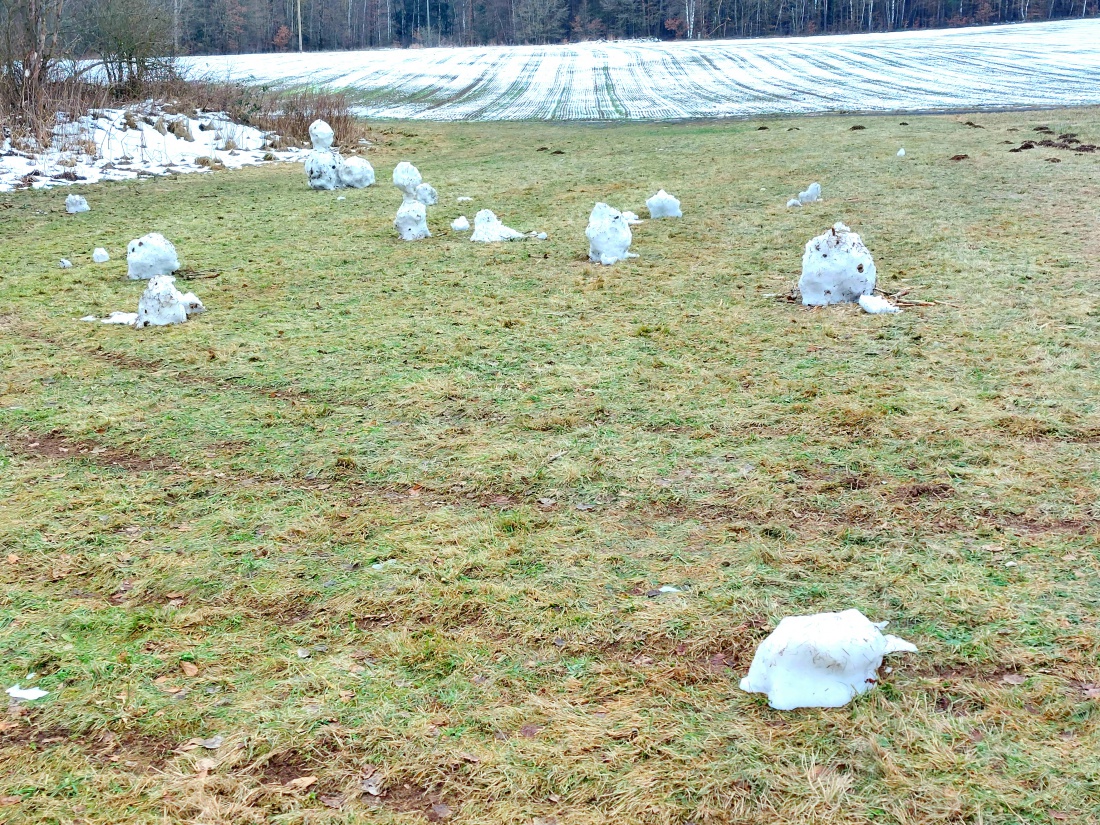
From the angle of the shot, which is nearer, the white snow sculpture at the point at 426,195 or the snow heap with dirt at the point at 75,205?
the white snow sculpture at the point at 426,195

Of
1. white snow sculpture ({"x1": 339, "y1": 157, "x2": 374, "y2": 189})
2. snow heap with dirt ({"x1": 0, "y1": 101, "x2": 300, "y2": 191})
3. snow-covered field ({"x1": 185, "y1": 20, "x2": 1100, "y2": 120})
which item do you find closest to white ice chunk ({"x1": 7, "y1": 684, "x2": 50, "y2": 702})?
white snow sculpture ({"x1": 339, "y1": 157, "x2": 374, "y2": 189})

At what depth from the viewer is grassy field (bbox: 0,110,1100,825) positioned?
2.54 m

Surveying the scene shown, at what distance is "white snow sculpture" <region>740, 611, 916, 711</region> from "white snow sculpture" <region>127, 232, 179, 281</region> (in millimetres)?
7788

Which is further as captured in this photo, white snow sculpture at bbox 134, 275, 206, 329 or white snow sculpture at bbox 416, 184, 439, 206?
white snow sculpture at bbox 416, 184, 439, 206

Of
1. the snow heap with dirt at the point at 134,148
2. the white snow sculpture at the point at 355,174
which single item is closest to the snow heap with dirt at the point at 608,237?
the white snow sculpture at the point at 355,174

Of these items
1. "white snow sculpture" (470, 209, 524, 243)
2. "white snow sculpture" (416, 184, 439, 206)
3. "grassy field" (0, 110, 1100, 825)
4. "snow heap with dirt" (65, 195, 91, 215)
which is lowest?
"grassy field" (0, 110, 1100, 825)

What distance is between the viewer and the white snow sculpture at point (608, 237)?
29.2 ft

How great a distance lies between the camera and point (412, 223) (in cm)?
1058

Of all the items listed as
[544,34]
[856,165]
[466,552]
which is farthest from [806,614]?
[544,34]

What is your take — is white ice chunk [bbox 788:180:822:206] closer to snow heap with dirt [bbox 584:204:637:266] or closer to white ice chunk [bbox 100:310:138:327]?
snow heap with dirt [bbox 584:204:637:266]

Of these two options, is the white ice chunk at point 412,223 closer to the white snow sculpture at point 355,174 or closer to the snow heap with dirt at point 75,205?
the white snow sculpture at point 355,174

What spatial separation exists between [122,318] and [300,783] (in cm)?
599

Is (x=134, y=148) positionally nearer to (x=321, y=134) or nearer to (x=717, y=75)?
(x=321, y=134)

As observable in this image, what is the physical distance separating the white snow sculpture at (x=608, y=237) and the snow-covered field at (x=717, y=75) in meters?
19.7
